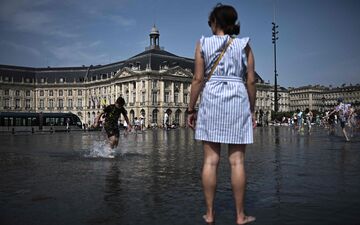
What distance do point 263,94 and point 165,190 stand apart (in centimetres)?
11104

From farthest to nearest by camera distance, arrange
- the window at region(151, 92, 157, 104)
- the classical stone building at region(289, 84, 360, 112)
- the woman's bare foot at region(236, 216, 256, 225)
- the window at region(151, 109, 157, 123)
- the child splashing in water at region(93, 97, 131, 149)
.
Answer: the classical stone building at region(289, 84, 360, 112), the window at region(151, 92, 157, 104), the window at region(151, 109, 157, 123), the child splashing in water at region(93, 97, 131, 149), the woman's bare foot at region(236, 216, 256, 225)

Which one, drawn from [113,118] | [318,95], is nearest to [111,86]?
[113,118]

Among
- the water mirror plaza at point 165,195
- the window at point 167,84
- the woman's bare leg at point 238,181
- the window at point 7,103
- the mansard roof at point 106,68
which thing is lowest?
the water mirror plaza at point 165,195

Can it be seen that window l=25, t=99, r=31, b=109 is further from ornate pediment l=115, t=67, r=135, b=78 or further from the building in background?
ornate pediment l=115, t=67, r=135, b=78

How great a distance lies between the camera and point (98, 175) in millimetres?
6691

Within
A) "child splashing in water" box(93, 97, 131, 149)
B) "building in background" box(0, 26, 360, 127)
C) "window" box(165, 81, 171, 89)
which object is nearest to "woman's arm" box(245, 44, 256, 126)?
"child splashing in water" box(93, 97, 131, 149)

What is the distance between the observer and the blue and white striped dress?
11.7 ft

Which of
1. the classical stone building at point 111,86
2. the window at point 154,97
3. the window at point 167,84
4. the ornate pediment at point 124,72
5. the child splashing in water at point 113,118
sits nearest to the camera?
the child splashing in water at point 113,118

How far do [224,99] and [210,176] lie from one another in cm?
73

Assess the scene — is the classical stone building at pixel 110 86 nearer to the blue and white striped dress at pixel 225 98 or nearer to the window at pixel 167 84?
the window at pixel 167 84

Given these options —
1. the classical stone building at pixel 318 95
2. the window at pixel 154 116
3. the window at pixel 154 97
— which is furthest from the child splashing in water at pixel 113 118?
the classical stone building at pixel 318 95

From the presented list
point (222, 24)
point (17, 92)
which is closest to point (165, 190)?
point (222, 24)

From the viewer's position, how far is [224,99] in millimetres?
A: 3574

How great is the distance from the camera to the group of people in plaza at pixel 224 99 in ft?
11.7
